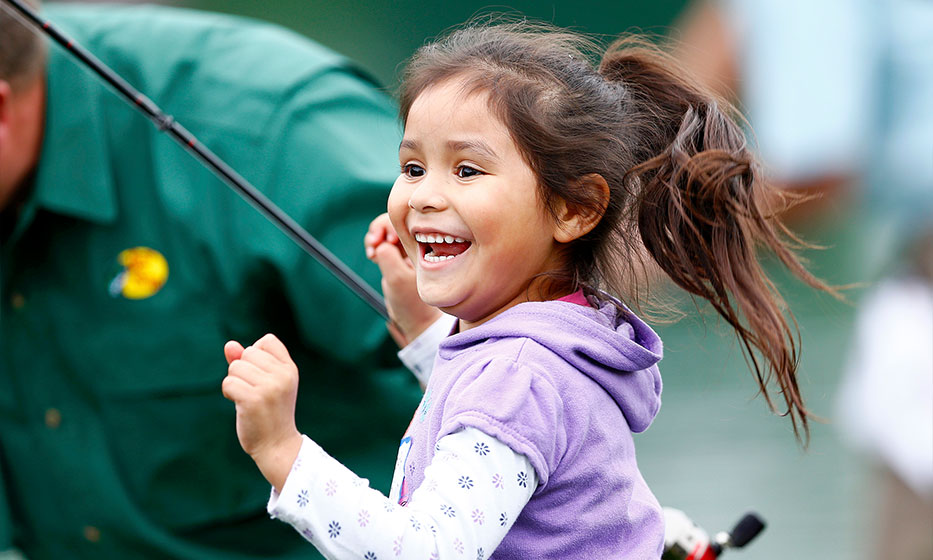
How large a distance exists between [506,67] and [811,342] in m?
6.94

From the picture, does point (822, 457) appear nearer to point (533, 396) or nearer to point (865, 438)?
point (865, 438)

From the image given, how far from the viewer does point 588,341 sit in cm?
137

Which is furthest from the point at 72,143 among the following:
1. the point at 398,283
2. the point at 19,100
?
the point at 398,283

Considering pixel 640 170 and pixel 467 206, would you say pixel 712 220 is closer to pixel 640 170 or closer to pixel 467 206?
pixel 640 170

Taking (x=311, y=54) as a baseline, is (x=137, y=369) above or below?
below

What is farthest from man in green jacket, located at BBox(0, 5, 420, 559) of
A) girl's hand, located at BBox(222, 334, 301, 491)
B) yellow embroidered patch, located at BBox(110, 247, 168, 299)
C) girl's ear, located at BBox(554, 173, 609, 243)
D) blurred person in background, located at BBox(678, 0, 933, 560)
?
blurred person in background, located at BBox(678, 0, 933, 560)

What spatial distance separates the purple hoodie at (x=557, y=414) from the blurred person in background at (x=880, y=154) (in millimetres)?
1772

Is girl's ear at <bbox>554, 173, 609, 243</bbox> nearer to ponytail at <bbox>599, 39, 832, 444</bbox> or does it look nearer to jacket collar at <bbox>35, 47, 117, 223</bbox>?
ponytail at <bbox>599, 39, 832, 444</bbox>

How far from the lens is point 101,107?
8.25 feet

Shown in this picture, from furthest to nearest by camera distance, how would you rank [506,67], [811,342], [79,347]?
[811,342], [79,347], [506,67]

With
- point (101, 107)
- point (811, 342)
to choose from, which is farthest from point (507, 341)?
point (811, 342)

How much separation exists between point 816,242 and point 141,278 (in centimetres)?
279

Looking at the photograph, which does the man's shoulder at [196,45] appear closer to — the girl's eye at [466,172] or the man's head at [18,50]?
the man's head at [18,50]

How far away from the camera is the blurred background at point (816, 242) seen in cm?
316
